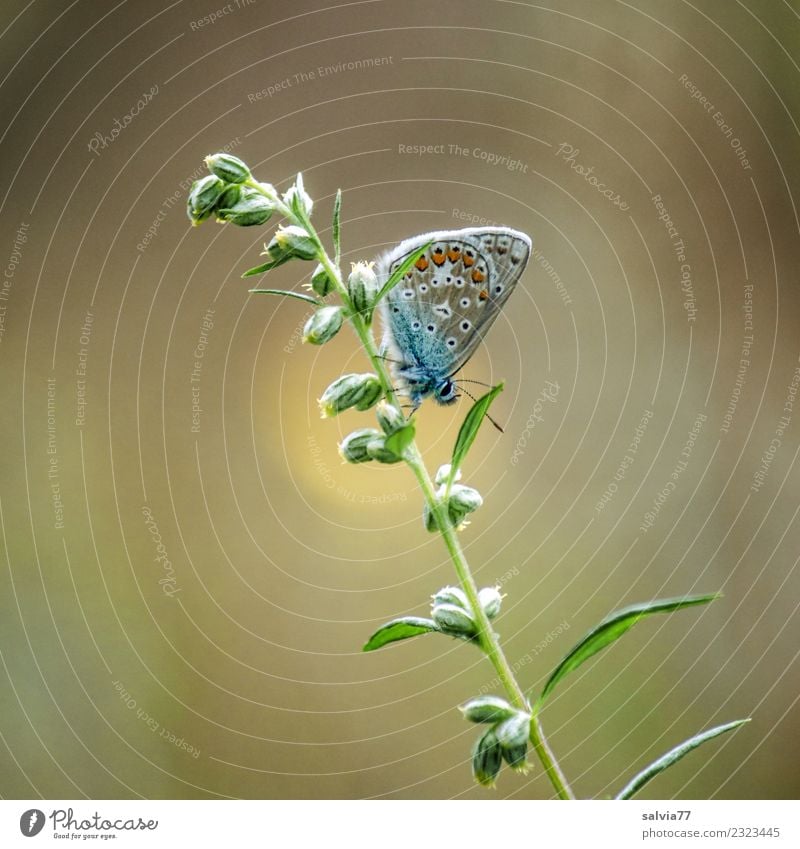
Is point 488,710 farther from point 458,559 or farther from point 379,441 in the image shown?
point 379,441

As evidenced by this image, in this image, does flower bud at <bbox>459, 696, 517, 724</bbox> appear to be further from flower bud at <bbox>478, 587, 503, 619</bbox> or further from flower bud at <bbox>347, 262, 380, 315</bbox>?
flower bud at <bbox>347, 262, 380, 315</bbox>

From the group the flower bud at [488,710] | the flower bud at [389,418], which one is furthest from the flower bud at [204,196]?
the flower bud at [488,710]

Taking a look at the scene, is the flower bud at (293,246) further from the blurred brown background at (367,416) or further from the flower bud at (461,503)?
the blurred brown background at (367,416)

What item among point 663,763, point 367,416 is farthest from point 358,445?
point 367,416

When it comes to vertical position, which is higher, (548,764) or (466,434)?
(466,434)
